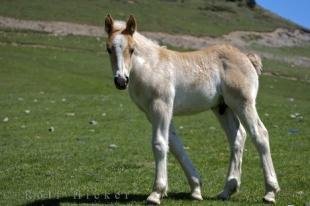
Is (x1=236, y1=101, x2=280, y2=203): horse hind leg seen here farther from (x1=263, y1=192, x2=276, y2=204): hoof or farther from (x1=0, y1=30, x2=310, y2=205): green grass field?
(x1=0, y1=30, x2=310, y2=205): green grass field

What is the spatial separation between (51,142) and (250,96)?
880 centimetres

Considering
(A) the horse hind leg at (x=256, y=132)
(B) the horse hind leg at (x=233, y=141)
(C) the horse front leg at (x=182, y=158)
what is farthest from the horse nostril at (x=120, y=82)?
(B) the horse hind leg at (x=233, y=141)

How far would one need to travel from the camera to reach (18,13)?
233 feet

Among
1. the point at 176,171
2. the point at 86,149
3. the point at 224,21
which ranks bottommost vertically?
the point at 224,21

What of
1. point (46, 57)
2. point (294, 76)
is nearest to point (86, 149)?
point (46, 57)

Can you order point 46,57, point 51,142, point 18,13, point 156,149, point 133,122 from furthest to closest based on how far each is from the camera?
point 18,13
point 46,57
point 133,122
point 51,142
point 156,149

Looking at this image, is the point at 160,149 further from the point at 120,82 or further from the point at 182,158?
the point at 120,82

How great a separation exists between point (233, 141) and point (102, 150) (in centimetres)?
603

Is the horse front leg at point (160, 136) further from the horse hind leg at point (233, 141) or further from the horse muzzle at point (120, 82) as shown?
the horse hind leg at point (233, 141)

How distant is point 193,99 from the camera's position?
32.0 ft

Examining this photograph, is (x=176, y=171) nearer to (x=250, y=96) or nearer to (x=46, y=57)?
(x=250, y=96)

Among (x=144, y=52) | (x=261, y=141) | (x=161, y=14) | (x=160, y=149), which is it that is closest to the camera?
(x=160, y=149)

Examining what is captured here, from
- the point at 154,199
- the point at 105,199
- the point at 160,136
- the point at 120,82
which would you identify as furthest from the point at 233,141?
the point at 120,82

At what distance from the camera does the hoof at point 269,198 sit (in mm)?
9375
